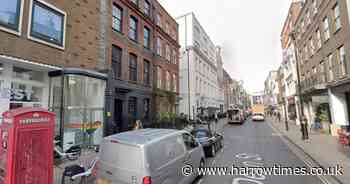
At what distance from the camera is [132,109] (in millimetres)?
16062

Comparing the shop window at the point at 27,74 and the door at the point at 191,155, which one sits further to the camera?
the shop window at the point at 27,74

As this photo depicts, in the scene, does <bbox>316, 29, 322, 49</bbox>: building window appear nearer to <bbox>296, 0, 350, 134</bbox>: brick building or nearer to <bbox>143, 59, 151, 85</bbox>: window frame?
<bbox>296, 0, 350, 134</bbox>: brick building

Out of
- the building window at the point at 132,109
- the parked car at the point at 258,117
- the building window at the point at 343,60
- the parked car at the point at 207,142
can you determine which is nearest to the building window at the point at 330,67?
the building window at the point at 343,60

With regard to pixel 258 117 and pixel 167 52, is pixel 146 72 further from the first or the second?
pixel 258 117

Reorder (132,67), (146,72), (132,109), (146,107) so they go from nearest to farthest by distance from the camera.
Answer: (132,109) < (132,67) < (146,107) < (146,72)

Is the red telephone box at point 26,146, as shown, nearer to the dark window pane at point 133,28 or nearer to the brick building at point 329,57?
the dark window pane at point 133,28

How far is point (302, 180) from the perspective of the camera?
20.7 ft

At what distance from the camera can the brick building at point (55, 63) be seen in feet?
25.1

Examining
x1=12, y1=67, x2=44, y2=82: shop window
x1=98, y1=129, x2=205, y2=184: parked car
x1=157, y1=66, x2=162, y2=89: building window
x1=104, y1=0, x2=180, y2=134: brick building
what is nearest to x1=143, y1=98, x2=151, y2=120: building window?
x1=104, y1=0, x2=180, y2=134: brick building

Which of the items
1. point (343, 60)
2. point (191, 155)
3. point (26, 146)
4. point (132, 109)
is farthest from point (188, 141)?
point (343, 60)

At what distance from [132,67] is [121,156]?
510 inches

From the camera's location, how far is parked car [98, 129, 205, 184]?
13.0 ft

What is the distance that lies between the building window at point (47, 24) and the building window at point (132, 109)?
290 inches

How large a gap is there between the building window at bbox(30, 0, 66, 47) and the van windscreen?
693cm
